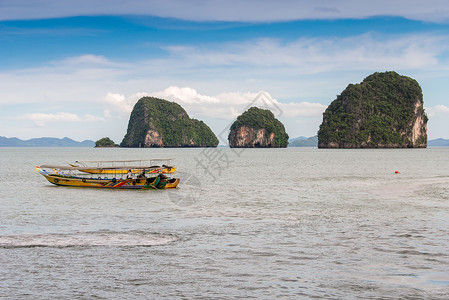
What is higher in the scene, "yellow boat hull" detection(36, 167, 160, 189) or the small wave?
"yellow boat hull" detection(36, 167, 160, 189)

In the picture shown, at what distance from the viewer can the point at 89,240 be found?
1745 centimetres

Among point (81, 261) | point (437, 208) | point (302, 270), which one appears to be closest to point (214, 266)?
point (302, 270)

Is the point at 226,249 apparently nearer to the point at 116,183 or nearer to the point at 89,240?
the point at 89,240

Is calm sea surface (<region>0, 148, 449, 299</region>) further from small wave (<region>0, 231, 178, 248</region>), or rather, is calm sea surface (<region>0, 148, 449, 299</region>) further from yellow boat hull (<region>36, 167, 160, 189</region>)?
yellow boat hull (<region>36, 167, 160, 189</region>)

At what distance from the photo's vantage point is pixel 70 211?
1033 inches

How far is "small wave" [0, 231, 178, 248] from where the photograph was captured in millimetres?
16609

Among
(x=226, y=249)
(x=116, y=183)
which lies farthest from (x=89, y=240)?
(x=116, y=183)

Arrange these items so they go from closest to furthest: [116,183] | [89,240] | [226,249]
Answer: [226,249] < [89,240] < [116,183]

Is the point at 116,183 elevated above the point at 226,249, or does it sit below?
above

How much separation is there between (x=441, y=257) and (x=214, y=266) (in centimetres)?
734

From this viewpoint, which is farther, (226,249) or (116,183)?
(116,183)

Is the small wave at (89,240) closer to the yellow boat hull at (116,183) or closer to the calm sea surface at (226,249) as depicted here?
the calm sea surface at (226,249)

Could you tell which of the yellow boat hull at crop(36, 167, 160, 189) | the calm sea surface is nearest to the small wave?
the calm sea surface

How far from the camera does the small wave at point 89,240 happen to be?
1661 cm
